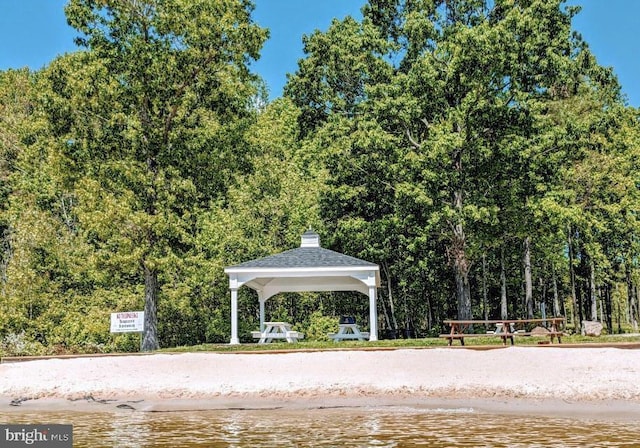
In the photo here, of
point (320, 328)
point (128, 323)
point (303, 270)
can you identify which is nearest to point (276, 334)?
point (303, 270)

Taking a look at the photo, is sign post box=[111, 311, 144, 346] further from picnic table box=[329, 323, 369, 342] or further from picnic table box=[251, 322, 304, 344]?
picnic table box=[329, 323, 369, 342]

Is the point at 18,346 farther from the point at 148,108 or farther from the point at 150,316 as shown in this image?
the point at 148,108

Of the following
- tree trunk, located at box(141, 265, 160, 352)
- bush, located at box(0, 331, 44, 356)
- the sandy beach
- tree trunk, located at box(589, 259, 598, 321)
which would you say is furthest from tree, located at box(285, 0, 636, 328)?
bush, located at box(0, 331, 44, 356)

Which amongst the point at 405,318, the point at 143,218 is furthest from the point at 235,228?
the point at 405,318

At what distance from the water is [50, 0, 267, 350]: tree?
38.7 ft

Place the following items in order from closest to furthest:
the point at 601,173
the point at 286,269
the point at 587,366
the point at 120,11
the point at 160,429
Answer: the point at 160,429 → the point at 587,366 → the point at 286,269 → the point at 120,11 → the point at 601,173

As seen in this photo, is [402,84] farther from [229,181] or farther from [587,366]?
[587,366]

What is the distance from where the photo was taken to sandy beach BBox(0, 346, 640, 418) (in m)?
12.8

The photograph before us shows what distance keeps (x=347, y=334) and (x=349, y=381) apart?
1001 centimetres

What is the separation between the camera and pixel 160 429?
415 inches

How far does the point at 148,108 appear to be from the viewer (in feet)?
82.0

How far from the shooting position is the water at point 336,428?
30.0 ft

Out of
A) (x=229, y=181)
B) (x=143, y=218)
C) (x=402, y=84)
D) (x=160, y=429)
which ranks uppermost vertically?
(x=402, y=84)

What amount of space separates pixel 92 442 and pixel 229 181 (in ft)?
64.8
